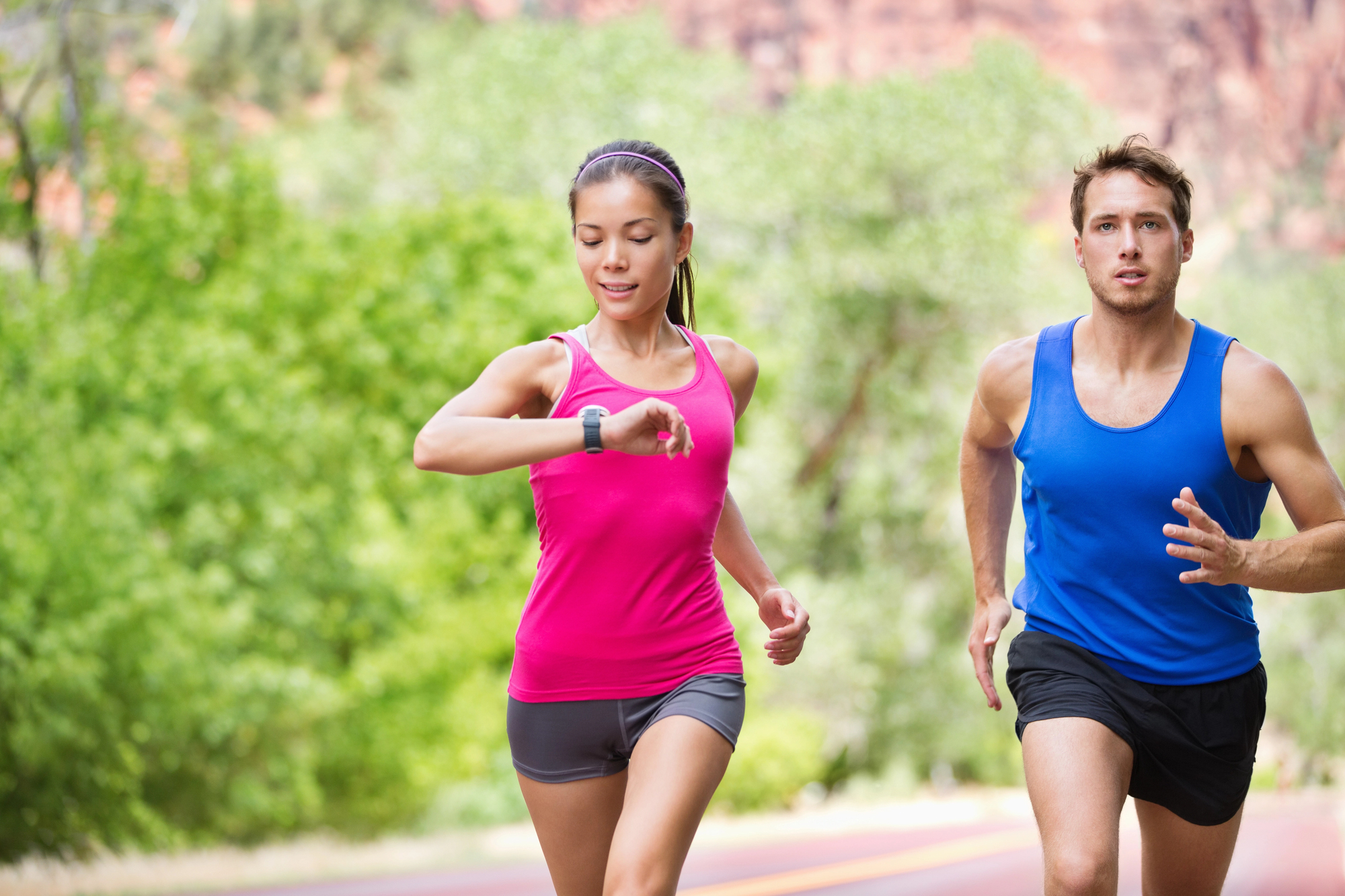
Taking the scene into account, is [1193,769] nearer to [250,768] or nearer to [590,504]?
[590,504]

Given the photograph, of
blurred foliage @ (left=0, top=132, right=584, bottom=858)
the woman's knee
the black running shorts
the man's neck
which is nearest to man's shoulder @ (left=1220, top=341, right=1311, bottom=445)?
the man's neck

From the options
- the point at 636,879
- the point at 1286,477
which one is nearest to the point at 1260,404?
the point at 1286,477

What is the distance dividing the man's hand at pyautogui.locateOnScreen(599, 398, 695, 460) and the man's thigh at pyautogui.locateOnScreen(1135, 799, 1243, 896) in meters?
1.56

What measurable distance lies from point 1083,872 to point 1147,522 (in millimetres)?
810

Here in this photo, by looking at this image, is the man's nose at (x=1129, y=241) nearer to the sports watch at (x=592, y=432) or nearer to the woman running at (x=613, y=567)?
the woman running at (x=613, y=567)

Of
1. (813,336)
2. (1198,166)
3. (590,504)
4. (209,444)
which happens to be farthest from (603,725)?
→ (1198,166)

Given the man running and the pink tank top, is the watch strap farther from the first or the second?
the man running

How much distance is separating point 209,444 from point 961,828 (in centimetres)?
1019

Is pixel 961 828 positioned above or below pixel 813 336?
below

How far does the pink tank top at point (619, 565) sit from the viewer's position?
3.04 metres

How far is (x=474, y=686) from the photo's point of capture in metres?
16.0

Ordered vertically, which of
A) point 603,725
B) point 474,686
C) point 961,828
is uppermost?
point 603,725

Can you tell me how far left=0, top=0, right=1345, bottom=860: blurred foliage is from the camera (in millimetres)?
11586

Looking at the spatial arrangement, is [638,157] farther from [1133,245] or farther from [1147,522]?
[1147,522]
